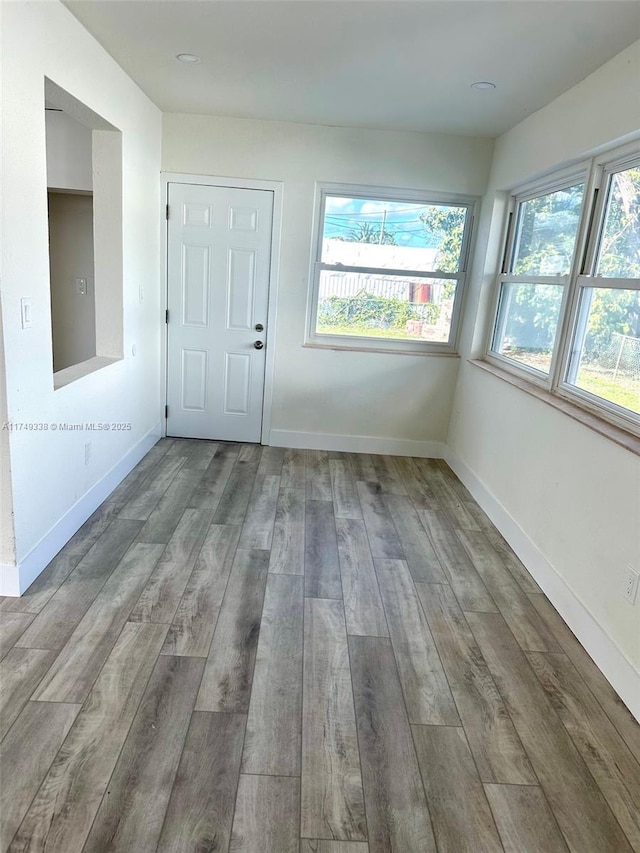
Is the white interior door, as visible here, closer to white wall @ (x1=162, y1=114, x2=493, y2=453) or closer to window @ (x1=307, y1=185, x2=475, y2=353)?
white wall @ (x1=162, y1=114, x2=493, y2=453)

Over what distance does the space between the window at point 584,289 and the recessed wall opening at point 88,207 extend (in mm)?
2559

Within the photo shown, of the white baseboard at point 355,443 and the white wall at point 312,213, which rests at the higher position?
the white wall at point 312,213

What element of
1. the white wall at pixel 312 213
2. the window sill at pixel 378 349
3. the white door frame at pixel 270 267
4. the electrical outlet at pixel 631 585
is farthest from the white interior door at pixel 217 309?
the electrical outlet at pixel 631 585

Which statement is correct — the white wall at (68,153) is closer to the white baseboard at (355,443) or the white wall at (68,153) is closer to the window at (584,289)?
the white baseboard at (355,443)

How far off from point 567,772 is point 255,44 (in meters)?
3.19

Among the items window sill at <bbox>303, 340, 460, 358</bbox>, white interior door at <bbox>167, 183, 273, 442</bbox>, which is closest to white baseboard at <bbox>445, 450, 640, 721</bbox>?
window sill at <bbox>303, 340, 460, 358</bbox>

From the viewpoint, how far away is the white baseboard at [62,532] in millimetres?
2344

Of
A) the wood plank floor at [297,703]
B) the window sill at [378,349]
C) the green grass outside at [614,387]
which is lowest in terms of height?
the wood plank floor at [297,703]

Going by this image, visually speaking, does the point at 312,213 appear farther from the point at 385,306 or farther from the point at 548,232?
the point at 548,232

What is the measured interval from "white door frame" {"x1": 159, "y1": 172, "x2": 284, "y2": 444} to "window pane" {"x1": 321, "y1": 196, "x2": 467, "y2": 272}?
0.38m

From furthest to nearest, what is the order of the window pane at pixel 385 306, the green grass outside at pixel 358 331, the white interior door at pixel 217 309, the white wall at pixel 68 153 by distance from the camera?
the green grass outside at pixel 358 331, the window pane at pixel 385 306, the white interior door at pixel 217 309, the white wall at pixel 68 153

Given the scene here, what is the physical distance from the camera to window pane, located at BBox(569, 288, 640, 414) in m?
2.38

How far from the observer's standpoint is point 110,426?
3.38m

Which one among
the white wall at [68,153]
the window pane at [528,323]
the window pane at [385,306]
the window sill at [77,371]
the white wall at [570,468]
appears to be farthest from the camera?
the window pane at [385,306]
